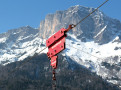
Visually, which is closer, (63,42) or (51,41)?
(63,42)

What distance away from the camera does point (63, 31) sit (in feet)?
40.0

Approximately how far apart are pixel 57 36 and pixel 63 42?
646mm

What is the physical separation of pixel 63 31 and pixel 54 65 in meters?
1.77

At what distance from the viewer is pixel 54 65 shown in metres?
12.8

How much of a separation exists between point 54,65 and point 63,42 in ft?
4.55

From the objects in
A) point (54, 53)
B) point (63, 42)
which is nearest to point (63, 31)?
point (63, 42)

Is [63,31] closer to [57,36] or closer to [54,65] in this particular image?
[57,36]

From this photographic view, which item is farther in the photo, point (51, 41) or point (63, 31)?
point (51, 41)

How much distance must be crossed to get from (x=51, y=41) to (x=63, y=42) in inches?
46.6

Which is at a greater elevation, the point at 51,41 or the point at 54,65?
the point at 51,41

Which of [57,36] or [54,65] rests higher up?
[57,36]

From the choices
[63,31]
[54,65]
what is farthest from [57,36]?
[54,65]

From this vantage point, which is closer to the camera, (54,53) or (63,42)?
(63,42)

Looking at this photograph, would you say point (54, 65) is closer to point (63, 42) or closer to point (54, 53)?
point (54, 53)
